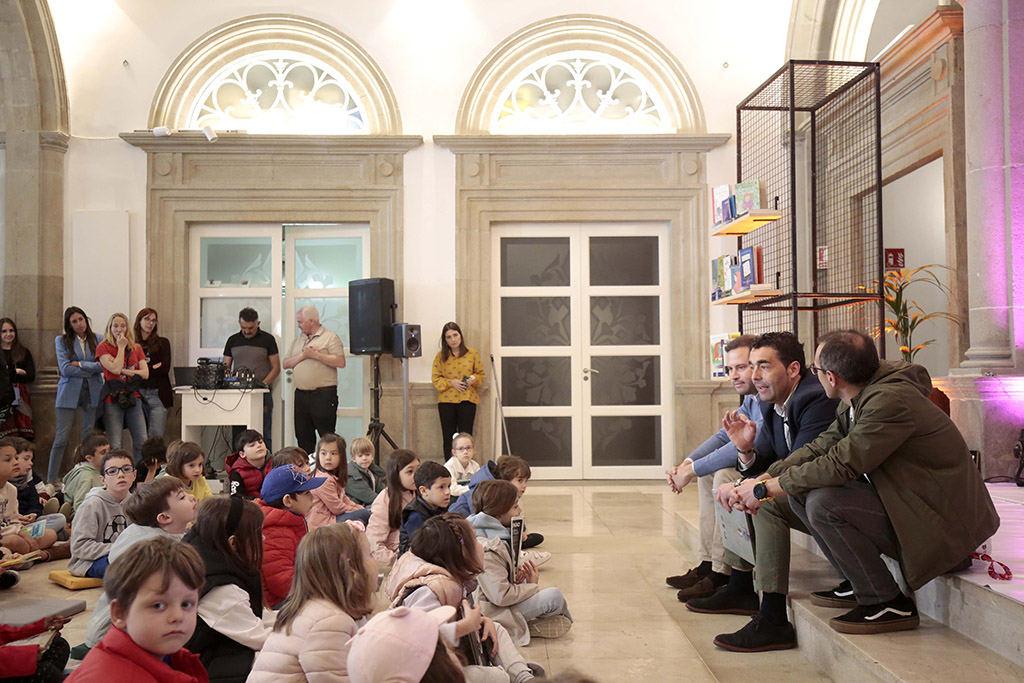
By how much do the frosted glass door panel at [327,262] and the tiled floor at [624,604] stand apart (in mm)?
3118

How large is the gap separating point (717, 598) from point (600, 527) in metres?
2.01

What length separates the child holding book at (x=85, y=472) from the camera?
16.8 feet

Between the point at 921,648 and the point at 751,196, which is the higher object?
the point at 751,196

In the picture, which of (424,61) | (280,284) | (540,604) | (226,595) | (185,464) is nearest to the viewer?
(226,595)

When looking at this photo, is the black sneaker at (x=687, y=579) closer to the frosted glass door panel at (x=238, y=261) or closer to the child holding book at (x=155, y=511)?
the child holding book at (x=155, y=511)

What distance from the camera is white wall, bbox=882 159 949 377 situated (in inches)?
344

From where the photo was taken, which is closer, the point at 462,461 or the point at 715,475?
the point at 715,475

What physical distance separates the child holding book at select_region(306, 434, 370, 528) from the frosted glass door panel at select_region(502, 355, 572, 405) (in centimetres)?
351

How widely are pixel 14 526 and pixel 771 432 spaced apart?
376cm

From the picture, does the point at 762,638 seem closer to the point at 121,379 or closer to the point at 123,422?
the point at 121,379

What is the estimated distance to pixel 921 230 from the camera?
8.90 m

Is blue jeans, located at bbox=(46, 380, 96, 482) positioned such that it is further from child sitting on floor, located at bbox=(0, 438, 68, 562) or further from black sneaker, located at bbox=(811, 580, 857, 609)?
black sneaker, located at bbox=(811, 580, 857, 609)

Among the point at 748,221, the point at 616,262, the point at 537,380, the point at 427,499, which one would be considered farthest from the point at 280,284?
the point at 427,499

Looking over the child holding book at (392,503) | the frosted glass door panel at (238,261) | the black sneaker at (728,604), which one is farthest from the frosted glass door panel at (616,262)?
the black sneaker at (728,604)
